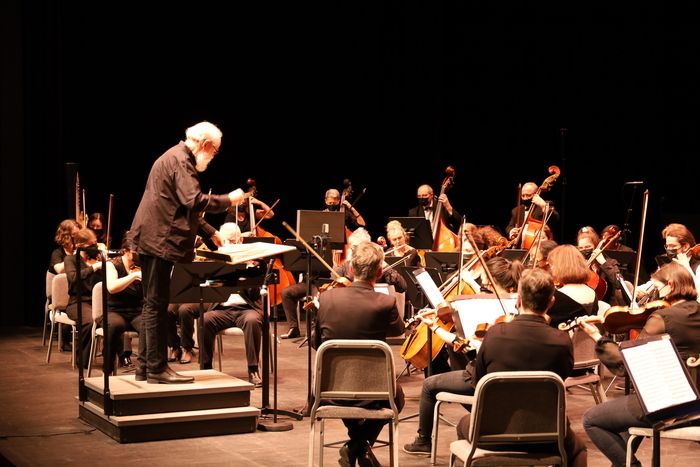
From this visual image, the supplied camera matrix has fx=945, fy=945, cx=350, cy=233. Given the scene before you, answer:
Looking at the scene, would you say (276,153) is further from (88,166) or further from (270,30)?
(88,166)

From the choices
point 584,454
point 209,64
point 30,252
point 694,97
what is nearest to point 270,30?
point 209,64

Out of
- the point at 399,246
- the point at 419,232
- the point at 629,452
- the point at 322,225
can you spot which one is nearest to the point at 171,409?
the point at 629,452

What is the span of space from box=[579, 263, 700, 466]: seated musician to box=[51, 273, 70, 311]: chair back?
495 centimetres

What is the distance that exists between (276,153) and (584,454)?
8.32 metres

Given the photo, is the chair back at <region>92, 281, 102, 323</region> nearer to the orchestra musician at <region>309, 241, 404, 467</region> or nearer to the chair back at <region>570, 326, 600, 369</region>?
the orchestra musician at <region>309, 241, 404, 467</region>

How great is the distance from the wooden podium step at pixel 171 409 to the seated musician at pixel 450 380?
1.06 metres

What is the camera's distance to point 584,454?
3.80 m

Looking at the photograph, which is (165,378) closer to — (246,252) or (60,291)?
(246,252)

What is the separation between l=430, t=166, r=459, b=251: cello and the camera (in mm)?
9977

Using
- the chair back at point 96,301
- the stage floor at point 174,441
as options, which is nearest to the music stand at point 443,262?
the stage floor at point 174,441

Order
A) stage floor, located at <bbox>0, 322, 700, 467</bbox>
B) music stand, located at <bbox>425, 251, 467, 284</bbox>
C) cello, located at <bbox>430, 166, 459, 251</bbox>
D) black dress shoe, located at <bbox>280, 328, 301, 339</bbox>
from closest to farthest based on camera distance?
stage floor, located at <bbox>0, 322, 700, 467</bbox>, music stand, located at <bbox>425, 251, 467, 284</bbox>, black dress shoe, located at <bbox>280, 328, 301, 339</bbox>, cello, located at <bbox>430, 166, 459, 251</bbox>

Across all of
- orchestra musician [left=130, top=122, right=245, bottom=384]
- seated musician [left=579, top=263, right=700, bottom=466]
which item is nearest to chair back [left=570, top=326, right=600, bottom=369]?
seated musician [left=579, top=263, right=700, bottom=466]

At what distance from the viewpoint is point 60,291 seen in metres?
7.83

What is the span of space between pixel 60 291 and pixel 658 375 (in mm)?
5594
